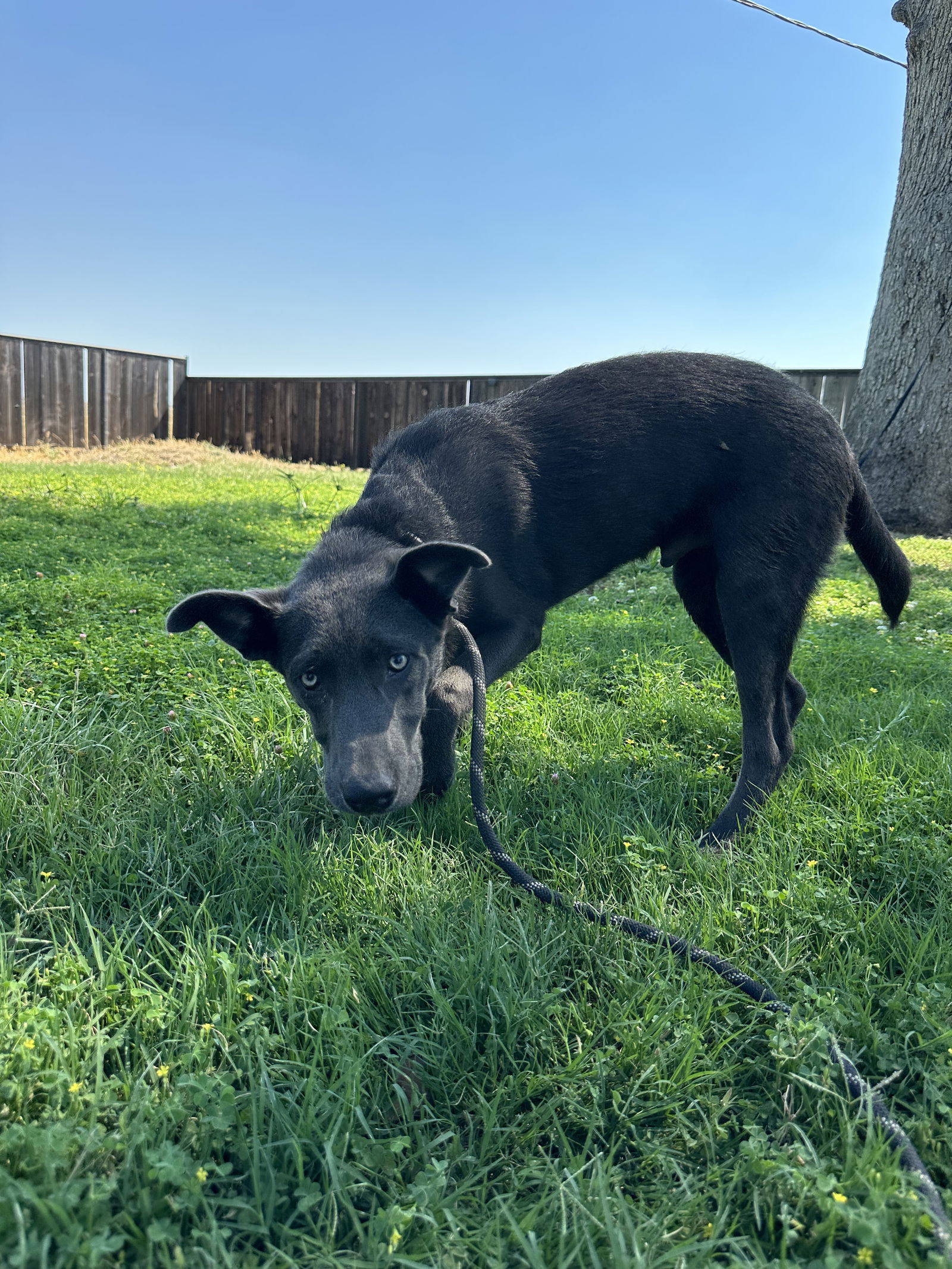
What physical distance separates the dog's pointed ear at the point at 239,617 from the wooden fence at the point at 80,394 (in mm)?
16657

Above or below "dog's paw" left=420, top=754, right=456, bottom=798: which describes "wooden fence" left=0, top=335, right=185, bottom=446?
above

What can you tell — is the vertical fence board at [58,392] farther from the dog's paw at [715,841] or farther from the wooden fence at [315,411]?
the dog's paw at [715,841]

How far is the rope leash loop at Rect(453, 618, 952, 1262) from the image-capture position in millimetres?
1396

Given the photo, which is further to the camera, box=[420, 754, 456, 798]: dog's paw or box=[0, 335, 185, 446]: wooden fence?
box=[0, 335, 185, 446]: wooden fence

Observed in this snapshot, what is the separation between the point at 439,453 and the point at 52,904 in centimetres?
193

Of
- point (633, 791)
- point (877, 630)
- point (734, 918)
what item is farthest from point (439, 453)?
point (877, 630)

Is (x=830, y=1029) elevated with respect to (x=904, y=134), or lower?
lower

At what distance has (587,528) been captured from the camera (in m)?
3.09

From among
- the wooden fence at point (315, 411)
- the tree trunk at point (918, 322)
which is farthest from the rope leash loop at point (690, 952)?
the wooden fence at point (315, 411)

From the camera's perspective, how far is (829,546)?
9.70ft

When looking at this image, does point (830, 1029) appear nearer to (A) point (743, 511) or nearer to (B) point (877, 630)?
(A) point (743, 511)

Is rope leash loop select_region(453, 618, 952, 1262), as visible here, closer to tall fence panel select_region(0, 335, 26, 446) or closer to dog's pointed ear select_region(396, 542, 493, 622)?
dog's pointed ear select_region(396, 542, 493, 622)

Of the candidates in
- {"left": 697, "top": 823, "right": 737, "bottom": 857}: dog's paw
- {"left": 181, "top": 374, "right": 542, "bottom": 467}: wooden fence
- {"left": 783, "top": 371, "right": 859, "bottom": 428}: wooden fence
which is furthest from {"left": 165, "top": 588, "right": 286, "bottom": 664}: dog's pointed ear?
{"left": 181, "top": 374, "right": 542, "bottom": 467}: wooden fence

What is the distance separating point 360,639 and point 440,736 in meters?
0.55
